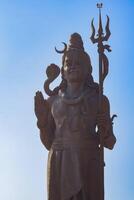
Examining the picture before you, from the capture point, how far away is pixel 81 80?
928 cm

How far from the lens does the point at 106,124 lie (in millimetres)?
8703

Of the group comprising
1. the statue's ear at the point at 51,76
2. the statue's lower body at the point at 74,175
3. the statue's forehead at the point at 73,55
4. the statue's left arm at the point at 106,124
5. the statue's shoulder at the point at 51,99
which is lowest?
the statue's lower body at the point at 74,175

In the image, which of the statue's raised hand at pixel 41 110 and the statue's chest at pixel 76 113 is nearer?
the statue's chest at pixel 76 113

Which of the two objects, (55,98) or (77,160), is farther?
(55,98)

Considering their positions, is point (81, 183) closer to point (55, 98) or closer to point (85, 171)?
point (85, 171)

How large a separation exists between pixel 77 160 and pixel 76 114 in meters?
0.65

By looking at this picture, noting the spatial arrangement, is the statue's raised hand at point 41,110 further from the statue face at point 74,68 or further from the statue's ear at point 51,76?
the statue face at point 74,68

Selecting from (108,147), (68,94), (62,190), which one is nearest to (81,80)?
(68,94)

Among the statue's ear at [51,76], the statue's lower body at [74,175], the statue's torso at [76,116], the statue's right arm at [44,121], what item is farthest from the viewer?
the statue's ear at [51,76]

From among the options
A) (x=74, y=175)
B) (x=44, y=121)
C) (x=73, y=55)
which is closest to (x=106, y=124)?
(x=74, y=175)

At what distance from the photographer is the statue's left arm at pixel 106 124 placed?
8688 millimetres

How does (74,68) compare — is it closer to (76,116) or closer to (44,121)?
(76,116)

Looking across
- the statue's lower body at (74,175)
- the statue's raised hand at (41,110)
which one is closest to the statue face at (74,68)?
the statue's raised hand at (41,110)

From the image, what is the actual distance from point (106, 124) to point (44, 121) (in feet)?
3.24
